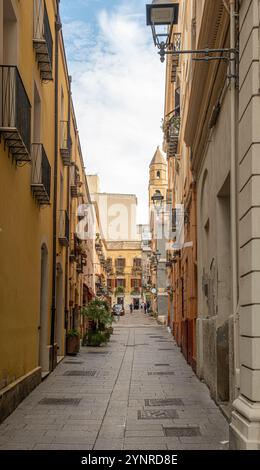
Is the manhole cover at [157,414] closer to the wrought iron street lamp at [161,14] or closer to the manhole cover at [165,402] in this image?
the manhole cover at [165,402]

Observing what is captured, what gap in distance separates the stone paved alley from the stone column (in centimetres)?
140

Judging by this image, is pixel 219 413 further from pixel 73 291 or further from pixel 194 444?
pixel 73 291

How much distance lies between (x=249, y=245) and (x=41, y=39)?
7.85 m

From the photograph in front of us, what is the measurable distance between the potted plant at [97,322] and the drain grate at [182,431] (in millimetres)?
15621

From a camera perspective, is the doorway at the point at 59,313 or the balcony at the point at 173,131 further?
the balcony at the point at 173,131

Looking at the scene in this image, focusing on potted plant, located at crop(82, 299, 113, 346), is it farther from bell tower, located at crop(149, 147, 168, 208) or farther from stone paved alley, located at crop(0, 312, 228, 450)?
bell tower, located at crop(149, 147, 168, 208)

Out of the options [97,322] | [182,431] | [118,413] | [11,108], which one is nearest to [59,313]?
[97,322]

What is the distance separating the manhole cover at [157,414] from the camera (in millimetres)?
9961

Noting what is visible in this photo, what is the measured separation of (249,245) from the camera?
6.68 metres

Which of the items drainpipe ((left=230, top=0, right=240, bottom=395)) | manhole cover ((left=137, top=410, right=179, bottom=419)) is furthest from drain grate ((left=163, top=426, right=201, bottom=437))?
drainpipe ((left=230, top=0, right=240, bottom=395))

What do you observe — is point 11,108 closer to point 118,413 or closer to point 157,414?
point 118,413

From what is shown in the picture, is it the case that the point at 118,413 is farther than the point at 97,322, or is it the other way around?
the point at 97,322

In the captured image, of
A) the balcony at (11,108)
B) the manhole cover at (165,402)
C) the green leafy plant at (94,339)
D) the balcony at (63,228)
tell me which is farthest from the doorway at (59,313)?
the balcony at (11,108)
